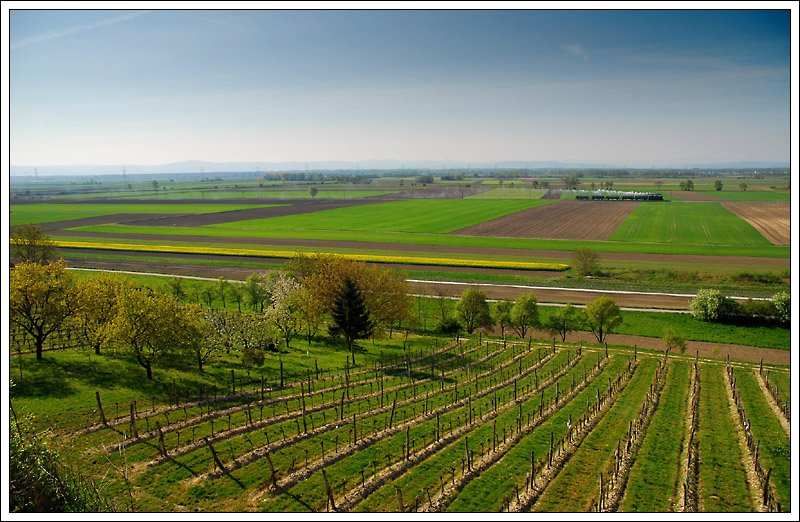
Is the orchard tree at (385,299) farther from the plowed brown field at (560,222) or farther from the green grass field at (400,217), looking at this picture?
the green grass field at (400,217)

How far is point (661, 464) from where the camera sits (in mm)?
20531

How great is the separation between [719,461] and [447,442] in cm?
1145

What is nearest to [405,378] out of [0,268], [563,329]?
[563,329]

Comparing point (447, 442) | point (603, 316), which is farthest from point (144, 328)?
point (603, 316)

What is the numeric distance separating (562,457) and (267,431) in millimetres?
13208

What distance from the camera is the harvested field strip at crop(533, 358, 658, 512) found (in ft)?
58.2

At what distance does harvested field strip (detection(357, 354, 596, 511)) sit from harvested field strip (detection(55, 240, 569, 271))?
45.4m

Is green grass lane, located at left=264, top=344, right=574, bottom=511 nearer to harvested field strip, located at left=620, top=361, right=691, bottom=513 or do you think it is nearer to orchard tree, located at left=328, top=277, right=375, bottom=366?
harvested field strip, located at left=620, top=361, right=691, bottom=513

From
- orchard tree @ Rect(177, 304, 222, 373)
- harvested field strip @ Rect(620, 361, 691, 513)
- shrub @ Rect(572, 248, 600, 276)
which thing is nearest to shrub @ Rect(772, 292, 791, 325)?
shrub @ Rect(572, 248, 600, 276)

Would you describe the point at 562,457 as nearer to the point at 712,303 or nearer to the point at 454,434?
the point at 454,434

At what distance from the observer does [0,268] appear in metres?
12.3

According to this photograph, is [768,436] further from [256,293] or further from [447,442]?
[256,293]

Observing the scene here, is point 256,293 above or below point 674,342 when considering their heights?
above

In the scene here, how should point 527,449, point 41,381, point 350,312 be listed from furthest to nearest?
1. point 350,312
2. point 41,381
3. point 527,449
